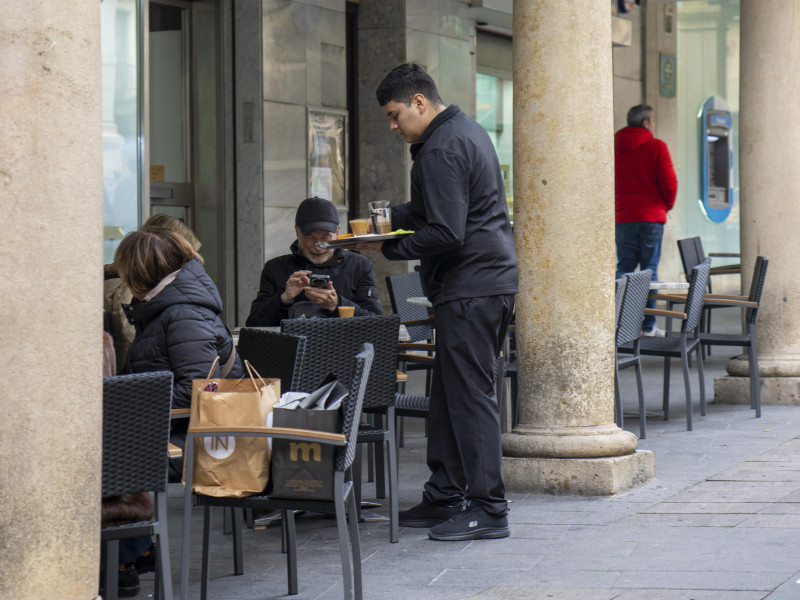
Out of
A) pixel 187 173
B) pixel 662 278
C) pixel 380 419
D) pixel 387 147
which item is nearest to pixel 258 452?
pixel 380 419

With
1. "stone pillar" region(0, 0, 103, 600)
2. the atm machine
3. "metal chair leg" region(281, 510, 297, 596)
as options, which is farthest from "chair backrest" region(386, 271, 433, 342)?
the atm machine

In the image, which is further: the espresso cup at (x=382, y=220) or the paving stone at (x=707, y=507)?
the paving stone at (x=707, y=507)

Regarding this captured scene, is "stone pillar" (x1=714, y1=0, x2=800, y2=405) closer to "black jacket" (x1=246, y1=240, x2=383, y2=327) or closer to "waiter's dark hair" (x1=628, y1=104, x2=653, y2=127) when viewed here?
"waiter's dark hair" (x1=628, y1=104, x2=653, y2=127)

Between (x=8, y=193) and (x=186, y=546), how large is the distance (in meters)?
1.29

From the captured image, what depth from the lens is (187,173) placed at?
10.6 meters

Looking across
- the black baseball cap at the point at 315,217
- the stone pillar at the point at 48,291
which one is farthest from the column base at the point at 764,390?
the stone pillar at the point at 48,291

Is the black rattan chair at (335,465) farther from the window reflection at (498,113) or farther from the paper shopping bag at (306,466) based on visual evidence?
the window reflection at (498,113)

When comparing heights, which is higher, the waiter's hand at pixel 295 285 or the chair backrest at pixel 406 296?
the waiter's hand at pixel 295 285

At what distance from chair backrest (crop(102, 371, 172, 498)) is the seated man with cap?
2.47 metres

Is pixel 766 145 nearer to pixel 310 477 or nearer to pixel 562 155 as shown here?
pixel 562 155

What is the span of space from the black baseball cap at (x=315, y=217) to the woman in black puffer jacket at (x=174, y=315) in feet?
5.39

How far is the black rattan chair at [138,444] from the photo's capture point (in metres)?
3.46

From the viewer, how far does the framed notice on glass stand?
1099 centimetres

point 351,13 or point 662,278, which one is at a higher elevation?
point 351,13
